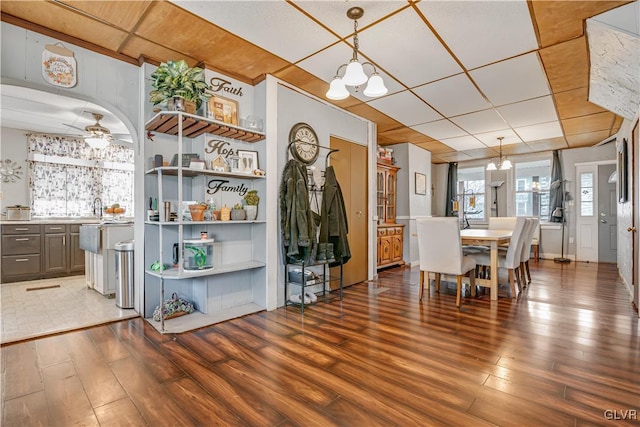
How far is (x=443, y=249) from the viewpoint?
11.5ft

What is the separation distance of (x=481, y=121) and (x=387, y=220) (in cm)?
234

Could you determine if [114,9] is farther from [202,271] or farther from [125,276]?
[125,276]

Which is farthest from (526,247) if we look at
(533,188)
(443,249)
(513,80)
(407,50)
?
(533,188)

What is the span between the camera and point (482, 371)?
199 centimetres

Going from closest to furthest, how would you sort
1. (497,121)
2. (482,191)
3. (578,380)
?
(578,380) → (497,121) → (482,191)

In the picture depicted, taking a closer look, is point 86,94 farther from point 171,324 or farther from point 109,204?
point 109,204

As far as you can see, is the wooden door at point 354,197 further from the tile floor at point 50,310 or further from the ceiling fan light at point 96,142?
the ceiling fan light at point 96,142

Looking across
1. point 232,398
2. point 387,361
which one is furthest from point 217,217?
point 387,361

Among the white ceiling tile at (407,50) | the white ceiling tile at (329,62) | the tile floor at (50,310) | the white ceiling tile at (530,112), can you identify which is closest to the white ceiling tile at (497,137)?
the white ceiling tile at (530,112)

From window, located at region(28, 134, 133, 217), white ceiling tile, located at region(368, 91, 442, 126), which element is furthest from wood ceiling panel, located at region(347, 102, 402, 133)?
window, located at region(28, 134, 133, 217)

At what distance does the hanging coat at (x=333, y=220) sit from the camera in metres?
3.59

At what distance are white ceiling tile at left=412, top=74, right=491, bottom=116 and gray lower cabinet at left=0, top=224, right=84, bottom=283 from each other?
5.78 metres

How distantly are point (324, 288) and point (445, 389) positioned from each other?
2.09 m

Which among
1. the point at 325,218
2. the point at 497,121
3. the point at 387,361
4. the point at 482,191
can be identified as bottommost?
the point at 387,361
